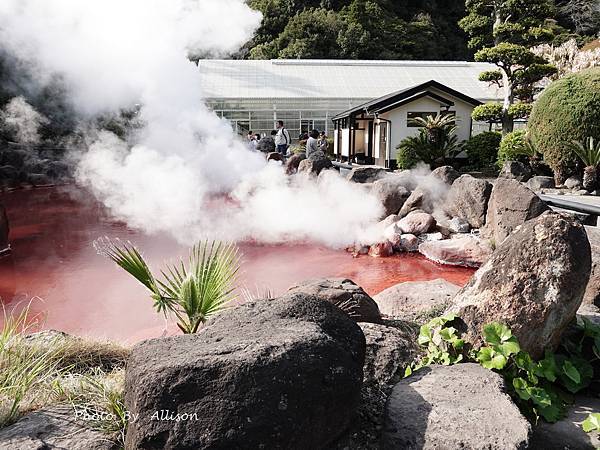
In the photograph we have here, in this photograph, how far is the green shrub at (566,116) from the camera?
45.1 feet

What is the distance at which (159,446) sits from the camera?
85.6 inches

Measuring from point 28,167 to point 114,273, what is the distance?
56.7 ft

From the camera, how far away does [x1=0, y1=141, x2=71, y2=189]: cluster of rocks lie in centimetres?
2217

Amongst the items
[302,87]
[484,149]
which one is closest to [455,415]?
[484,149]

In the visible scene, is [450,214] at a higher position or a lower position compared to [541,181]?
lower

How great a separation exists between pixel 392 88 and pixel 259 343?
33.6 meters

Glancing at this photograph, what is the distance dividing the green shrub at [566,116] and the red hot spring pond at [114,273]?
727 cm

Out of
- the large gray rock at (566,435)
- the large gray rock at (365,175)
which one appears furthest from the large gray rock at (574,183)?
the large gray rock at (566,435)

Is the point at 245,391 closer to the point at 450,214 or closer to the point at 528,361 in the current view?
the point at 528,361

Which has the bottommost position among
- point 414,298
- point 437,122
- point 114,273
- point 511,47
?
point 114,273

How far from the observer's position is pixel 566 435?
272 cm

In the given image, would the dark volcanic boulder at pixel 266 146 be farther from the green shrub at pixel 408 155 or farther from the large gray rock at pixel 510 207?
the large gray rock at pixel 510 207

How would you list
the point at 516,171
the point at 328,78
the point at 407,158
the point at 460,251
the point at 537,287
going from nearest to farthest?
the point at 537,287, the point at 460,251, the point at 516,171, the point at 407,158, the point at 328,78

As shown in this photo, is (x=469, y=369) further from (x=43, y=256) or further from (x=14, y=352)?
(x=43, y=256)
